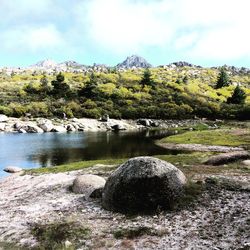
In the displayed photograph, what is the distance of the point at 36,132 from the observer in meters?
110

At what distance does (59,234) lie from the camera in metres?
21.0

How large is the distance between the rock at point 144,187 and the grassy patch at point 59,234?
3315 millimetres

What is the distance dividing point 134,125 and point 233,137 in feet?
170

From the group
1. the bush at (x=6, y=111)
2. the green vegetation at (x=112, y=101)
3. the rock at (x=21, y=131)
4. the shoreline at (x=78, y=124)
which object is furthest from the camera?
the green vegetation at (x=112, y=101)

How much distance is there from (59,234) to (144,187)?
590 cm

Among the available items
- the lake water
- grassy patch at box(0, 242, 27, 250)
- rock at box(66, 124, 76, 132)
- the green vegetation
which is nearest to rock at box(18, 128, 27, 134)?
rock at box(66, 124, 76, 132)

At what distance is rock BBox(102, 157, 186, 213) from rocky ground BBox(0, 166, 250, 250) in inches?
30.9

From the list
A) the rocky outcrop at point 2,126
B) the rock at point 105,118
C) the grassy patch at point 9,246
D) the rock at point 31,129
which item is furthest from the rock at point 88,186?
the rock at point 105,118

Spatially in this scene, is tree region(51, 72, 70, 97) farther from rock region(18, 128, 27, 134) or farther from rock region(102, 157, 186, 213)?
rock region(102, 157, 186, 213)

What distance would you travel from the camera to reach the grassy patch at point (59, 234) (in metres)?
19.8

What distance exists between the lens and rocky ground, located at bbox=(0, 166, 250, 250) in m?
19.2

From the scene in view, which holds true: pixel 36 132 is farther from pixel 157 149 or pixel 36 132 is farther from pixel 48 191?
pixel 48 191

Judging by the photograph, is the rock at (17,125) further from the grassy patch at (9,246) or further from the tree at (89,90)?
the grassy patch at (9,246)

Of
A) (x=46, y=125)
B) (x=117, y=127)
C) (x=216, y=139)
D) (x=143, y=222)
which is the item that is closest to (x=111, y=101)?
(x=117, y=127)
